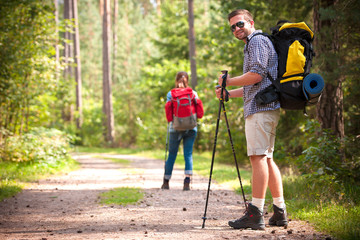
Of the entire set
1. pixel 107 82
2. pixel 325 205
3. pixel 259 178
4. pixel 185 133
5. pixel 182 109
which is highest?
pixel 107 82

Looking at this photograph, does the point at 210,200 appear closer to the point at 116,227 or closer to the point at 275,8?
the point at 116,227

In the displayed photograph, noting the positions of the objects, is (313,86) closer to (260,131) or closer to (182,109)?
(260,131)

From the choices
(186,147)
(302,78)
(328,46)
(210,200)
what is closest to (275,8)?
(328,46)

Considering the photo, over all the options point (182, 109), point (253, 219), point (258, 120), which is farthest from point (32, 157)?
point (258, 120)

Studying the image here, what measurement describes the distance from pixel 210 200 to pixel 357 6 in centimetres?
396

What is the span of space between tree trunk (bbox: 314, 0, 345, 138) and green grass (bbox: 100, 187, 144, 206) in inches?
139

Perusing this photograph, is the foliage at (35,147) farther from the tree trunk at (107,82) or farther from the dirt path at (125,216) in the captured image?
the tree trunk at (107,82)

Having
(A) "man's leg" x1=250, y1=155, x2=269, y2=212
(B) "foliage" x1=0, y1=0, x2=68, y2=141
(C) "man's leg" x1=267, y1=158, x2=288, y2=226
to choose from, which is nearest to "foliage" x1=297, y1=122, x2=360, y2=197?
(C) "man's leg" x1=267, y1=158, x2=288, y2=226

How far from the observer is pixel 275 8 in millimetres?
10062

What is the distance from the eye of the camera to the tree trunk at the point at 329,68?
6.64 meters

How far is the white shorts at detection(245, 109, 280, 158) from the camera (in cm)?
426

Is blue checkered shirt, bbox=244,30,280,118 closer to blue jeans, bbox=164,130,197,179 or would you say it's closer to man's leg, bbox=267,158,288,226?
man's leg, bbox=267,158,288,226

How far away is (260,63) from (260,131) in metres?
0.74

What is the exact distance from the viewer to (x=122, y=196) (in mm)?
6742
